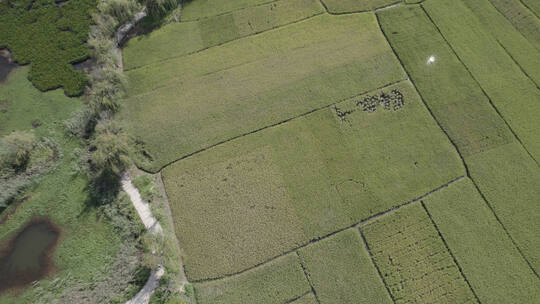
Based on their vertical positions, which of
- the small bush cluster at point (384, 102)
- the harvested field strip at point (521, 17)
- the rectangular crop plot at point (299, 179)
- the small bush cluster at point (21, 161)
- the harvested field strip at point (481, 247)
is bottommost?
the harvested field strip at point (481, 247)

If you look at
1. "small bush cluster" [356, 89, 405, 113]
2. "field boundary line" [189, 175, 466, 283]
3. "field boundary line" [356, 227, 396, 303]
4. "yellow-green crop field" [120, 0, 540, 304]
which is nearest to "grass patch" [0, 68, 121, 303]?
"yellow-green crop field" [120, 0, 540, 304]

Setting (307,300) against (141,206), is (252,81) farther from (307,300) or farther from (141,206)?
(307,300)

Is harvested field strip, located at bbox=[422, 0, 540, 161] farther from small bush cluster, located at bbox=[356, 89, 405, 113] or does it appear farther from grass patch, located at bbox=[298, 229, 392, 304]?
grass patch, located at bbox=[298, 229, 392, 304]

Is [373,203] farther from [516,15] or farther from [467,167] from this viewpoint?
[516,15]

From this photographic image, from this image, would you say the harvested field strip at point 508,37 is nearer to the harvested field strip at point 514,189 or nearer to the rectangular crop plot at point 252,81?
the harvested field strip at point 514,189

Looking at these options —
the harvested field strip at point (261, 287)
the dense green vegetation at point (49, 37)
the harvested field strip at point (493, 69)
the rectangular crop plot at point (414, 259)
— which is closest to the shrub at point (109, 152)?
the dense green vegetation at point (49, 37)

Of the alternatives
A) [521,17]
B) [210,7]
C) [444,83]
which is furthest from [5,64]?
[521,17]
